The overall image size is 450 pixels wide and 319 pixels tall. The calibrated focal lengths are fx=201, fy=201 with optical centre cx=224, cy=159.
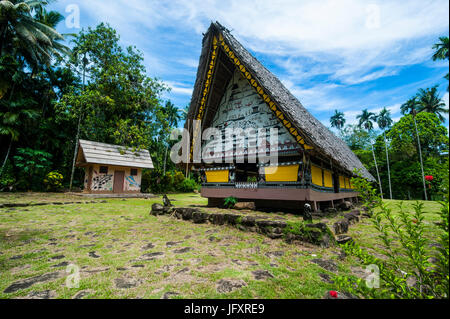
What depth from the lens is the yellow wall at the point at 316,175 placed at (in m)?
6.83

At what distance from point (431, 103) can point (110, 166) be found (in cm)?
4307

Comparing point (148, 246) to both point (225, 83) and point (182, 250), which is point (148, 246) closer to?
point (182, 250)

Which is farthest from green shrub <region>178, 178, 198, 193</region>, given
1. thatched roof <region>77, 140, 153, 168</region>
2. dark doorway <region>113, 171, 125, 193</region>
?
dark doorway <region>113, 171, 125, 193</region>

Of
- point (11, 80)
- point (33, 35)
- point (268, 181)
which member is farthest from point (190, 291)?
point (33, 35)

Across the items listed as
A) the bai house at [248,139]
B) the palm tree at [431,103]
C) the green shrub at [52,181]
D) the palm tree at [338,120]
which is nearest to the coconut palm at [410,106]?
the palm tree at [431,103]

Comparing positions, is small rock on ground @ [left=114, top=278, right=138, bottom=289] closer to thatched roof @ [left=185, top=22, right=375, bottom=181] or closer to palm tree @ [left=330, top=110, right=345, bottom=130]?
thatched roof @ [left=185, top=22, right=375, bottom=181]

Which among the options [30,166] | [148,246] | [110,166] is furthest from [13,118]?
[148,246]

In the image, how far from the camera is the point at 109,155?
54.3ft

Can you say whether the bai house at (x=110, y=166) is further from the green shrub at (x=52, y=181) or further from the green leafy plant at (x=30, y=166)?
the green leafy plant at (x=30, y=166)

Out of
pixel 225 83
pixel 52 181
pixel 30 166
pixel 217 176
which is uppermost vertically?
pixel 225 83

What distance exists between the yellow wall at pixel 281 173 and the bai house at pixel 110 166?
13832mm

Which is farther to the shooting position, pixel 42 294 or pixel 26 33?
pixel 26 33

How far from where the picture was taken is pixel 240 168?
892 centimetres

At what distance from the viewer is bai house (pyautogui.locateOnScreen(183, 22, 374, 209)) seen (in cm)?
619
